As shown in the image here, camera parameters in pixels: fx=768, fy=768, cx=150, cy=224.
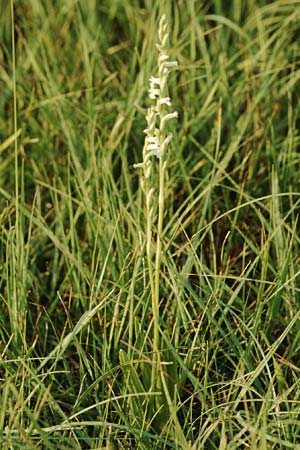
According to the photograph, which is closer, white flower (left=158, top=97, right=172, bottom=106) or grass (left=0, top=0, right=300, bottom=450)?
white flower (left=158, top=97, right=172, bottom=106)

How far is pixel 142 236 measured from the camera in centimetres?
250

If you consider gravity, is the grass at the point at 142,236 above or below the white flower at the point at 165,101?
below

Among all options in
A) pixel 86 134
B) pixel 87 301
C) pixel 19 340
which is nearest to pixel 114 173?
pixel 86 134

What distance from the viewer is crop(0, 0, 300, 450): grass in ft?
6.81

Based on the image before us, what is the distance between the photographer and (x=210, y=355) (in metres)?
2.33

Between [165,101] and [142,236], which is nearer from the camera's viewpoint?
[165,101]

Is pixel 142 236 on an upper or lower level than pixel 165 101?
lower

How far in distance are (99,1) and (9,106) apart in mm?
Answer: 855

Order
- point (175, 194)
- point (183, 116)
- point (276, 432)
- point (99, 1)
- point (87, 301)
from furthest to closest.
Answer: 1. point (99, 1)
2. point (183, 116)
3. point (175, 194)
4. point (87, 301)
5. point (276, 432)

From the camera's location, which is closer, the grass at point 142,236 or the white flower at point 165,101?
the white flower at point 165,101

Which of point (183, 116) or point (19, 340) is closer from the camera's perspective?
point (19, 340)

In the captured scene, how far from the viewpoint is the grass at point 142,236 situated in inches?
Answer: 81.7

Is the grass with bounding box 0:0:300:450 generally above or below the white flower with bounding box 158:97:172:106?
below

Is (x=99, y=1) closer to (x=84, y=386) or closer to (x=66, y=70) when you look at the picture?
(x=66, y=70)
